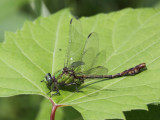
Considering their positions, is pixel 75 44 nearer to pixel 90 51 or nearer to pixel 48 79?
pixel 90 51

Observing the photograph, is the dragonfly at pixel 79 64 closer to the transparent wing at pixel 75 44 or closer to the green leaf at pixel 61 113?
the transparent wing at pixel 75 44

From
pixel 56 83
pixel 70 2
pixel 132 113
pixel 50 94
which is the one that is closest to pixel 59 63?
pixel 56 83

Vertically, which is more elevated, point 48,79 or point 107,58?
point 107,58

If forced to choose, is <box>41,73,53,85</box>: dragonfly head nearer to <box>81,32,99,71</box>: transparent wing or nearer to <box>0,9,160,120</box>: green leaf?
<box>0,9,160,120</box>: green leaf

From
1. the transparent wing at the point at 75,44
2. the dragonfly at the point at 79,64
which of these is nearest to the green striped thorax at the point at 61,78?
the dragonfly at the point at 79,64

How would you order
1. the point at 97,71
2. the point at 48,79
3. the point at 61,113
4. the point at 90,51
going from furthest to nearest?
the point at 61,113 < the point at 90,51 < the point at 97,71 < the point at 48,79

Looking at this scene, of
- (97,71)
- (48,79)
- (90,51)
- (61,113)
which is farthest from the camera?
(61,113)

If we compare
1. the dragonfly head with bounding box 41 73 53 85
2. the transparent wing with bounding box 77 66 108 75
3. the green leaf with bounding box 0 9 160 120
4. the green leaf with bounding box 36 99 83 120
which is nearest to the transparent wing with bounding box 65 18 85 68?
the green leaf with bounding box 0 9 160 120

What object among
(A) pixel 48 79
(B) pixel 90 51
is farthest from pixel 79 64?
(A) pixel 48 79
